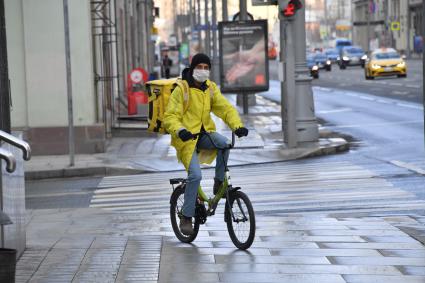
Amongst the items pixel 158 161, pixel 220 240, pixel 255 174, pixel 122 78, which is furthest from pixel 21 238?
pixel 122 78

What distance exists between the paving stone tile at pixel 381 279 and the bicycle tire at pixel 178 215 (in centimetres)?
226

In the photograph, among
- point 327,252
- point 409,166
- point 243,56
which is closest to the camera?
point 327,252

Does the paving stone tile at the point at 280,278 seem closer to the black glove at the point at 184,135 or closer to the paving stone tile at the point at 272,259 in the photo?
the paving stone tile at the point at 272,259

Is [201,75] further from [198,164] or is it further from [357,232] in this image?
[357,232]

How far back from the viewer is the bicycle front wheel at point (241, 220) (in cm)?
940

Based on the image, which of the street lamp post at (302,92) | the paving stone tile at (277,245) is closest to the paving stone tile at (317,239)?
the paving stone tile at (277,245)

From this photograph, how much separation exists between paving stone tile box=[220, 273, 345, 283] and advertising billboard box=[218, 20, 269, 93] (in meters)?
20.9

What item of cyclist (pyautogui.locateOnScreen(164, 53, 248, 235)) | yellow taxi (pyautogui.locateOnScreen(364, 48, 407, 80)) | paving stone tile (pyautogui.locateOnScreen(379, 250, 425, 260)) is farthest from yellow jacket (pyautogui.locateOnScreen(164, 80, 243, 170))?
yellow taxi (pyautogui.locateOnScreen(364, 48, 407, 80))

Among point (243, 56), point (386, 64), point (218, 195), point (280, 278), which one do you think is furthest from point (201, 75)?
point (386, 64)

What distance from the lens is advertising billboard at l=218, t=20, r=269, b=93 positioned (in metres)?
29.2

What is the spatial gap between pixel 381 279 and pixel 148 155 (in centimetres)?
1344

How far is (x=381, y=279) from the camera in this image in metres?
8.01

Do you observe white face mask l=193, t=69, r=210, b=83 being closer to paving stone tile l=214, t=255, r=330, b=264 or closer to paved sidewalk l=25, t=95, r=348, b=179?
paving stone tile l=214, t=255, r=330, b=264

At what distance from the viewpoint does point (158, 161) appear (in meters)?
19.9
